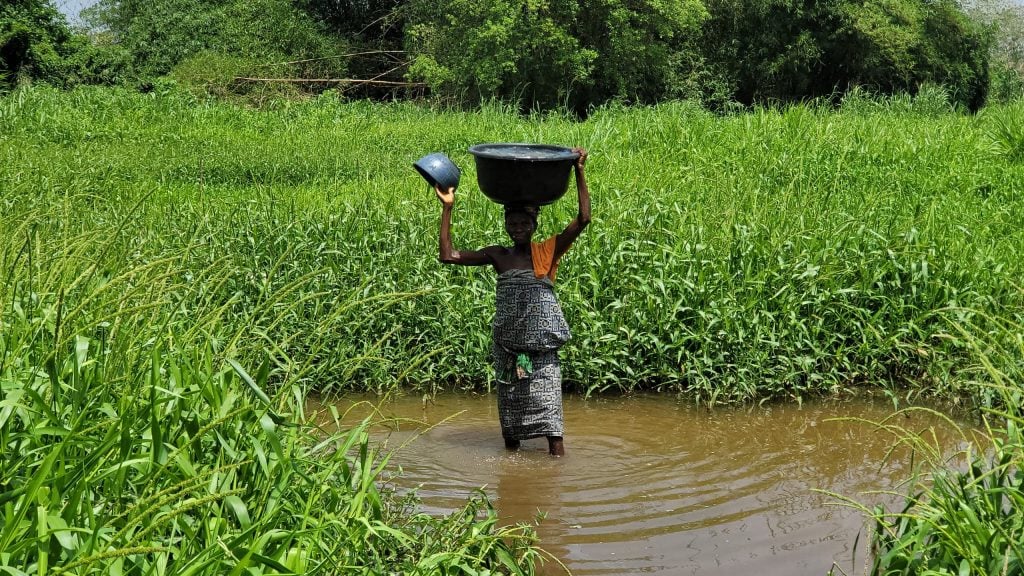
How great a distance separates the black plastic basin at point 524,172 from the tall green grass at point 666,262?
1.96 feet

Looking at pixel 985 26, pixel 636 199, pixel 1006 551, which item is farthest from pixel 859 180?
pixel 985 26

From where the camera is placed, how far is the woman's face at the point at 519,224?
4.87 m

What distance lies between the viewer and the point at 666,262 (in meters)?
6.49

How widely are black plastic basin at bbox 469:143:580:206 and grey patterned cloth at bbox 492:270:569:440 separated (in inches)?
16.1

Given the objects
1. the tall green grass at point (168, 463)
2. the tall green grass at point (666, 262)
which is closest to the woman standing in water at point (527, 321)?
the tall green grass at point (666, 262)

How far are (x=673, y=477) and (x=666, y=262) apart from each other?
184 centimetres

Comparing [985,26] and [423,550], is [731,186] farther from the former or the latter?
[985,26]

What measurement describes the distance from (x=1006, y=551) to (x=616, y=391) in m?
3.34

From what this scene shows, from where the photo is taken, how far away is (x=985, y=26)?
21.0m

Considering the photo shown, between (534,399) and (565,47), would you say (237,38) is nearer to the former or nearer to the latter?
(565,47)

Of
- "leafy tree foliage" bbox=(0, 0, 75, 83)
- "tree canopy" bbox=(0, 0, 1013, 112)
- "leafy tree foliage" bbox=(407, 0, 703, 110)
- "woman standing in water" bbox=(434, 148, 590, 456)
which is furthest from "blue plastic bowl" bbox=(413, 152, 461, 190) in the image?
"leafy tree foliage" bbox=(0, 0, 75, 83)

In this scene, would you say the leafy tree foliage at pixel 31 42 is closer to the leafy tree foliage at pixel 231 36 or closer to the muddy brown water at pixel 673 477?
the leafy tree foliage at pixel 231 36

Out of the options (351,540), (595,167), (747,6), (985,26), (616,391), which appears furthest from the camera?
(985,26)

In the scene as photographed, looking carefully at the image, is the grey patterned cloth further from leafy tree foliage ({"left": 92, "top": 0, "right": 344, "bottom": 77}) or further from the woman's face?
leafy tree foliage ({"left": 92, "top": 0, "right": 344, "bottom": 77})
